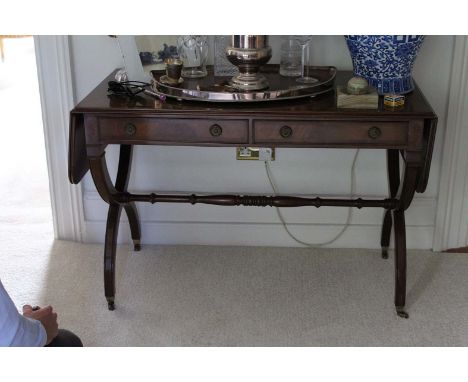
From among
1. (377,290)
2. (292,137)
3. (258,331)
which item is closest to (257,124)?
(292,137)

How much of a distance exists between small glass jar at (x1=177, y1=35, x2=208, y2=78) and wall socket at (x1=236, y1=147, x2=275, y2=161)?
403 mm

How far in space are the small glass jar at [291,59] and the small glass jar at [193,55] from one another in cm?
27

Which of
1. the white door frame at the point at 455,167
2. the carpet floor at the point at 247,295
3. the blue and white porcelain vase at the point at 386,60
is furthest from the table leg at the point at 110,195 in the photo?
the white door frame at the point at 455,167

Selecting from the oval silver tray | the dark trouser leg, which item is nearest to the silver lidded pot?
the oval silver tray

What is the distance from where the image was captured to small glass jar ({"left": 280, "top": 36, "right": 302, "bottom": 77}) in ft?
7.66

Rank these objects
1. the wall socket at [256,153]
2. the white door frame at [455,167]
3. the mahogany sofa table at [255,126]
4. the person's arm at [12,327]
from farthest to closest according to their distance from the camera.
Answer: the wall socket at [256,153], the white door frame at [455,167], the mahogany sofa table at [255,126], the person's arm at [12,327]

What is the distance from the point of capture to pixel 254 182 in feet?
8.87

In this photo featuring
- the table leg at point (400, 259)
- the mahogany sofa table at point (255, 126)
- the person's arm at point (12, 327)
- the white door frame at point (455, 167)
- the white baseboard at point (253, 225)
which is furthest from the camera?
the white baseboard at point (253, 225)

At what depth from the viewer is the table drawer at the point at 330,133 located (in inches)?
80.4

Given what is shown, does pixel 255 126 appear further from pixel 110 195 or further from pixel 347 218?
pixel 347 218

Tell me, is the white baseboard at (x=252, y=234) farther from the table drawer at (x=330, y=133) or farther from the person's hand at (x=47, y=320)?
the person's hand at (x=47, y=320)

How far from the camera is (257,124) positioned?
205 cm

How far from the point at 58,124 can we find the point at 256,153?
78 centimetres

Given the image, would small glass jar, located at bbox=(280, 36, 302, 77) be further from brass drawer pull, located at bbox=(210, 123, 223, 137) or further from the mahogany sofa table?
brass drawer pull, located at bbox=(210, 123, 223, 137)
